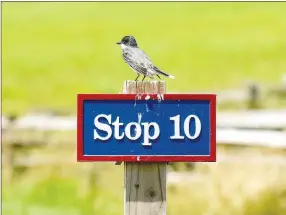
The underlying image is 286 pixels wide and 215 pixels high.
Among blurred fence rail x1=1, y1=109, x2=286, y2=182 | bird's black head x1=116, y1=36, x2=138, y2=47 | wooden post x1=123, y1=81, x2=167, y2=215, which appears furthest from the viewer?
blurred fence rail x1=1, y1=109, x2=286, y2=182

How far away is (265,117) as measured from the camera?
361 inches

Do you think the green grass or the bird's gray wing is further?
the green grass

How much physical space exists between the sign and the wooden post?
0.12 meters

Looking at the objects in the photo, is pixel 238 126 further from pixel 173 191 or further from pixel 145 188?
pixel 145 188

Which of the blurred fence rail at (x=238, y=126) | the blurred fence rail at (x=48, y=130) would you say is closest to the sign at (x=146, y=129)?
the blurred fence rail at (x=238, y=126)

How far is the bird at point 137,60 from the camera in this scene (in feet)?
14.4

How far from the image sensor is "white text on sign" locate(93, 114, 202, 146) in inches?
164

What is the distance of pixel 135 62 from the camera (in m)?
4.45

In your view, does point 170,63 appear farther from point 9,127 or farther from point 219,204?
point 219,204

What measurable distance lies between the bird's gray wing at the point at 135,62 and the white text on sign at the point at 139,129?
33 cm

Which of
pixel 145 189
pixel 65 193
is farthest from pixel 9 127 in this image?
pixel 145 189

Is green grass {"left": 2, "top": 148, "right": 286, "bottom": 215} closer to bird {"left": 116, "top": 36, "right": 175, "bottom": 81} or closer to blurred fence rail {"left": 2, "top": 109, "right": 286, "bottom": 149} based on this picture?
blurred fence rail {"left": 2, "top": 109, "right": 286, "bottom": 149}

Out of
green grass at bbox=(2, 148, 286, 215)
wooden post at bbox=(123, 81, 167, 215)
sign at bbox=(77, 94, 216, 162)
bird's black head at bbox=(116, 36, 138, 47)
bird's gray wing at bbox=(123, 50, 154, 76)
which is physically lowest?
green grass at bbox=(2, 148, 286, 215)

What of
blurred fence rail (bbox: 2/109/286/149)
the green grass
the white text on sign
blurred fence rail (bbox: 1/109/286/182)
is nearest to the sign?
the white text on sign
